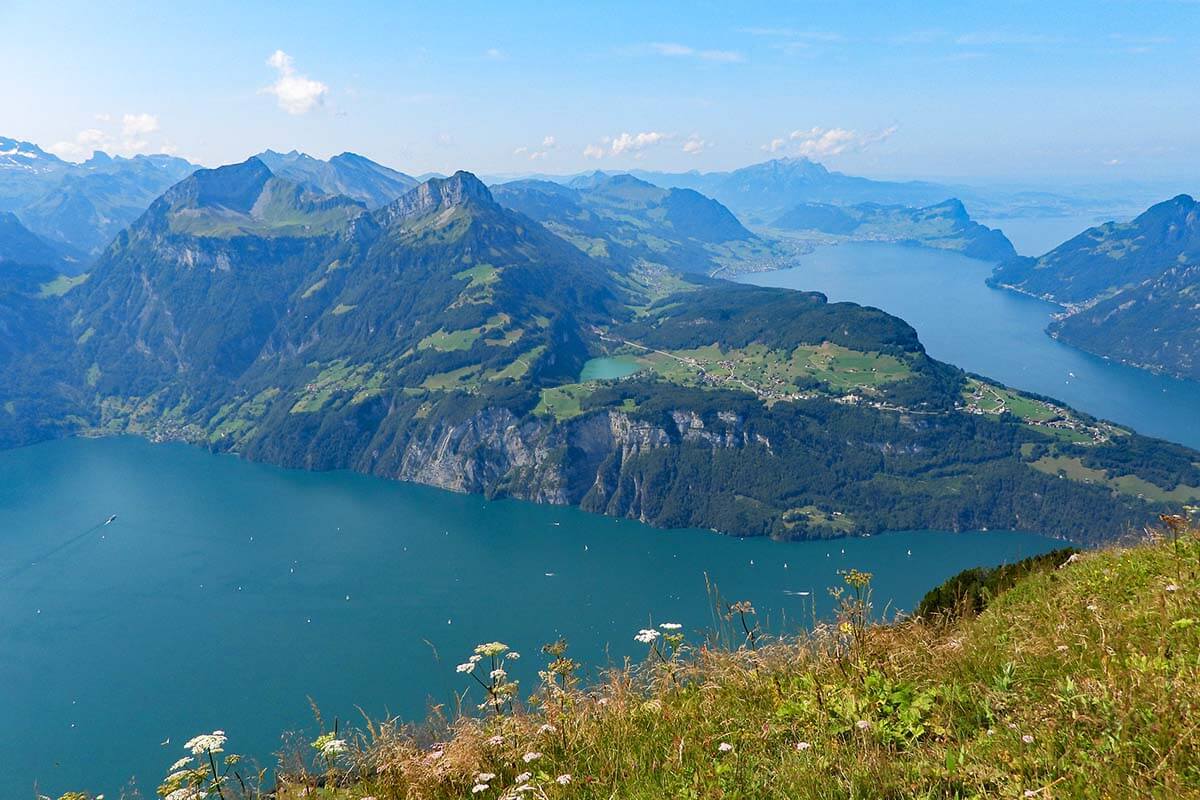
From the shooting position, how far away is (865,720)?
4297mm

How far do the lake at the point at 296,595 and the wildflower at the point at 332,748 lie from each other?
45311 millimetres

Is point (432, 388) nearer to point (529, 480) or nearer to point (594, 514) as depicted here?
point (529, 480)

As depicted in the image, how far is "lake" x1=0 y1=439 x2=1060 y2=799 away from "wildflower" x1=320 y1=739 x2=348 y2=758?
149 feet

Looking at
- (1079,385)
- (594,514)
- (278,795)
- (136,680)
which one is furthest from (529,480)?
(1079,385)

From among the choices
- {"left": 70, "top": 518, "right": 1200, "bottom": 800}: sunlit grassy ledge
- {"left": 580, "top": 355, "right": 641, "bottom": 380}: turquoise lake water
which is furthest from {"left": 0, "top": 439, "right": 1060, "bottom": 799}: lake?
{"left": 580, "top": 355, "right": 641, "bottom": 380}: turquoise lake water

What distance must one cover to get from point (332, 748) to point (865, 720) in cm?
400

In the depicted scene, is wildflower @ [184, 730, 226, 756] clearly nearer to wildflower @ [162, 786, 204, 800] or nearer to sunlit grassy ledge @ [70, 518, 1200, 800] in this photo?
sunlit grassy ledge @ [70, 518, 1200, 800]

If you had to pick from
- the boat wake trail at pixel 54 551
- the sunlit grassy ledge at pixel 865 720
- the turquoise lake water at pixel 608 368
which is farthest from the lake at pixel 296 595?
the turquoise lake water at pixel 608 368

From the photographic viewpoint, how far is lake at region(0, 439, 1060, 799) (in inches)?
2322

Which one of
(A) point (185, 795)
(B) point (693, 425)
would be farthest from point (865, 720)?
(B) point (693, 425)

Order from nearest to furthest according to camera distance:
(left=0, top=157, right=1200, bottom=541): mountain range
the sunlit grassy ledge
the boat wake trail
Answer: the sunlit grassy ledge
the boat wake trail
(left=0, top=157, right=1200, bottom=541): mountain range

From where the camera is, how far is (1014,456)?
372 ft

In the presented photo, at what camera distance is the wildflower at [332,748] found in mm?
5137

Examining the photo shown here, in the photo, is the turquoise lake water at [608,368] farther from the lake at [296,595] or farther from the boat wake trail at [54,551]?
the boat wake trail at [54,551]
